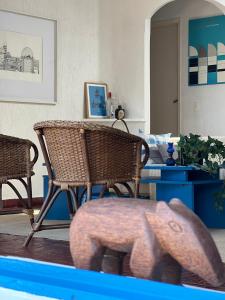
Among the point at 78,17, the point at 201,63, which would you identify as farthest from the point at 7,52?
the point at 201,63

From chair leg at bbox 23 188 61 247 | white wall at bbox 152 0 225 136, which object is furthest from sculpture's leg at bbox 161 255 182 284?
white wall at bbox 152 0 225 136

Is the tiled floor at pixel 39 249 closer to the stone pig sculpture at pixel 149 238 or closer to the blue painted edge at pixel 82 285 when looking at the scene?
the stone pig sculpture at pixel 149 238

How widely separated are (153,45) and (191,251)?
8.59 m

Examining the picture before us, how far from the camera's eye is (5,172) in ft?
14.7

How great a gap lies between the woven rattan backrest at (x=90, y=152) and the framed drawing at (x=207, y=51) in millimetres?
4557

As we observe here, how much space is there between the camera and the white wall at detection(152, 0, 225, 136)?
27.0ft

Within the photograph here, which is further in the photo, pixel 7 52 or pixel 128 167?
pixel 7 52

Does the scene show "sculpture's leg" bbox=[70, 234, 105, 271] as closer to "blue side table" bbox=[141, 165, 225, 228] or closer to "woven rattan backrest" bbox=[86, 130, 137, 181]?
"woven rattan backrest" bbox=[86, 130, 137, 181]

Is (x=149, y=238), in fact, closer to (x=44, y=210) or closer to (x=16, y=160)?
(x=44, y=210)

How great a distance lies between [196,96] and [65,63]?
195 centimetres

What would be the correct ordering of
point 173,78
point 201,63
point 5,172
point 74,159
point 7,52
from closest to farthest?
point 74,159 < point 5,172 < point 7,52 < point 201,63 < point 173,78

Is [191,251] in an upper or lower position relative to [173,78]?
lower

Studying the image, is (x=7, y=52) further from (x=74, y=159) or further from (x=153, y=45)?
(x=74, y=159)

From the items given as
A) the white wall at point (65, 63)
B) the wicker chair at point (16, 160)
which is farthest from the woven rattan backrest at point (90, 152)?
the white wall at point (65, 63)
